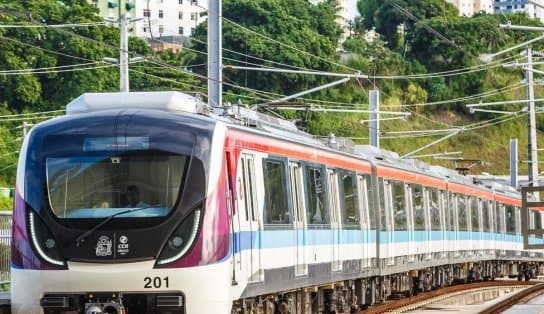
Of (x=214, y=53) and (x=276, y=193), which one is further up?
(x=214, y=53)

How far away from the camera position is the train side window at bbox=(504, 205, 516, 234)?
48.8 metres

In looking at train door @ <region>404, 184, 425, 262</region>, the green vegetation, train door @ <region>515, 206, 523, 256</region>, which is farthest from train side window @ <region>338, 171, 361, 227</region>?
the green vegetation

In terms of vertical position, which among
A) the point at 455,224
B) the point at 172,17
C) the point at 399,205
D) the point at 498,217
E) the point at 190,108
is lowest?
the point at 455,224

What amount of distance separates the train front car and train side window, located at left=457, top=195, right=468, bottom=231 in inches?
926

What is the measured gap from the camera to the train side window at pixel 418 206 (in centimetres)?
3325

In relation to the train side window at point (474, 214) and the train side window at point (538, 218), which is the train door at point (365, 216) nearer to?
the train side window at point (474, 214)

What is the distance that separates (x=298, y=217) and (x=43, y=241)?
5404 mm

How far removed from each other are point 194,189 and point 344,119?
8503 centimetres

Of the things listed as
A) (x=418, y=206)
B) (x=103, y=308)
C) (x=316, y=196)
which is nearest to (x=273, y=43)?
(x=418, y=206)

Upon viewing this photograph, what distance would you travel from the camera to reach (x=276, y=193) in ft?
64.8

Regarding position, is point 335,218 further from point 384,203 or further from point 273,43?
point 273,43

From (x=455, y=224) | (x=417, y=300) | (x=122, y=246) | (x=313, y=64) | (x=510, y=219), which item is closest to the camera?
(x=122, y=246)

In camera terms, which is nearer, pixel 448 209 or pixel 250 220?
pixel 250 220

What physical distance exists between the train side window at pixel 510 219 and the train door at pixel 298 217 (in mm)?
28048
